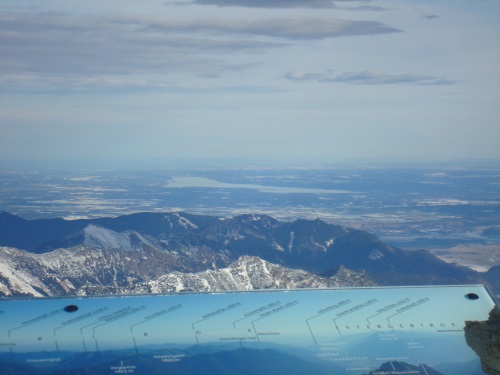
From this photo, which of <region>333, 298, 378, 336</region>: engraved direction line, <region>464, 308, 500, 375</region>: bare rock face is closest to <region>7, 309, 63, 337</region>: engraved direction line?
<region>333, 298, 378, 336</region>: engraved direction line

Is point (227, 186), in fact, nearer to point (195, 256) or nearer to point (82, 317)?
point (195, 256)

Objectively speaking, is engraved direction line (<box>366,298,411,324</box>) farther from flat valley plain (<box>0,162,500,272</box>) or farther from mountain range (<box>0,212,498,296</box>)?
flat valley plain (<box>0,162,500,272</box>)

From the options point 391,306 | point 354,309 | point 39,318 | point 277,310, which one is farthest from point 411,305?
point 39,318

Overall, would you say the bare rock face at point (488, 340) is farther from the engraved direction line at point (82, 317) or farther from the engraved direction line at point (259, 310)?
the engraved direction line at point (82, 317)

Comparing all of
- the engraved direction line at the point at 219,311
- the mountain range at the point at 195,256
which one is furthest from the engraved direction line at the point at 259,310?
the mountain range at the point at 195,256

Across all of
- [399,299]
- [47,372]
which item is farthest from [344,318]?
[47,372]

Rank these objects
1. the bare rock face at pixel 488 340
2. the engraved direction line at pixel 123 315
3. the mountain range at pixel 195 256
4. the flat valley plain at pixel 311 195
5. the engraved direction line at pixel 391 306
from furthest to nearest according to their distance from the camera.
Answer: the flat valley plain at pixel 311 195, the mountain range at pixel 195 256, the engraved direction line at pixel 391 306, the engraved direction line at pixel 123 315, the bare rock face at pixel 488 340
